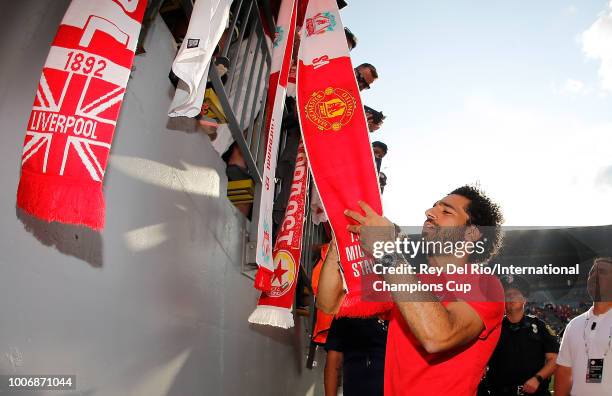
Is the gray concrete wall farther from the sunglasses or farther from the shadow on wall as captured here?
the sunglasses

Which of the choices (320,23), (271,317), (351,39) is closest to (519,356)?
(271,317)

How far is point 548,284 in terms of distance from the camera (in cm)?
1830

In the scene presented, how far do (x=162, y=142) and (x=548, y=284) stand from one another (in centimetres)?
1982

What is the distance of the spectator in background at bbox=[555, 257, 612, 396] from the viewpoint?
308cm

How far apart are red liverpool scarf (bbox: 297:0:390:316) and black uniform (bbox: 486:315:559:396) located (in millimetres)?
2761

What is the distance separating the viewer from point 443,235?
2.11 m

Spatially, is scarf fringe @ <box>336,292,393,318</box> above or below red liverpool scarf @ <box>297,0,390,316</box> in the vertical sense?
below

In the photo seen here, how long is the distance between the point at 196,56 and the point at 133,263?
3.05 ft

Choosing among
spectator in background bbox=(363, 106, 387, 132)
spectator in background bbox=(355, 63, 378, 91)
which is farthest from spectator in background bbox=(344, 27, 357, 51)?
spectator in background bbox=(363, 106, 387, 132)

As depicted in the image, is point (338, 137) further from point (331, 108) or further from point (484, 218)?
point (484, 218)

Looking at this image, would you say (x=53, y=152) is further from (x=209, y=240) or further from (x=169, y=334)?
(x=209, y=240)

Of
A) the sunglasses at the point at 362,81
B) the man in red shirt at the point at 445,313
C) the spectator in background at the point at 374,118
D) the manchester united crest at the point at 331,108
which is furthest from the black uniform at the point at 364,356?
the sunglasses at the point at 362,81

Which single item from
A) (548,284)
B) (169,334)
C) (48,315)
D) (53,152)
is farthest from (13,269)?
(548,284)

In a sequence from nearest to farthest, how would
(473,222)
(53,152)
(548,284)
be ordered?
(53,152) → (473,222) → (548,284)
